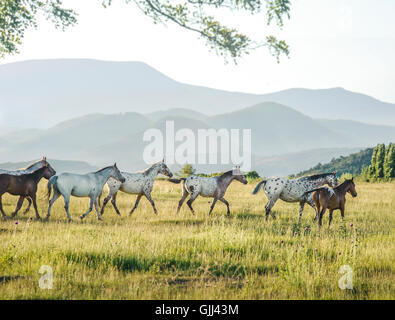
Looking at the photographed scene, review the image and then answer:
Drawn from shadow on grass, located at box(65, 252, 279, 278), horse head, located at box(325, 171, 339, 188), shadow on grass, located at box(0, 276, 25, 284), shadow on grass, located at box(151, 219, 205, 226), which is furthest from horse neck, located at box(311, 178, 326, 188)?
shadow on grass, located at box(0, 276, 25, 284)

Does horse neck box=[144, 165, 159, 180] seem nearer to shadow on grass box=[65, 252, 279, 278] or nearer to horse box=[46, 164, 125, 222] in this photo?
horse box=[46, 164, 125, 222]

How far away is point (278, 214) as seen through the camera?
16203mm

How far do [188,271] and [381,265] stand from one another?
13.1 ft

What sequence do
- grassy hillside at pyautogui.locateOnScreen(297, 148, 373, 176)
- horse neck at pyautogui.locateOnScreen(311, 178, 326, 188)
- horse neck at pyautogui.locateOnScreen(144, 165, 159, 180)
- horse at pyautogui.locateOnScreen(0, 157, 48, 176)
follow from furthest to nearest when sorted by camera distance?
grassy hillside at pyautogui.locateOnScreen(297, 148, 373, 176), horse neck at pyautogui.locateOnScreen(144, 165, 159, 180), horse at pyautogui.locateOnScreen(0, 157, 48, 176), horse neck at pyautogui.locateOnScreen(311, 178, 326, 188)

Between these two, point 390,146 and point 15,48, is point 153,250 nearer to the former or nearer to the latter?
point 15,48

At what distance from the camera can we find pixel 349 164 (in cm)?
5084

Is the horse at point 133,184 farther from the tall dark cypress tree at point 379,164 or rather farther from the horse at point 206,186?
the tall dark cypress tree at point 379,164

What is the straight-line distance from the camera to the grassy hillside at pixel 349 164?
159 feet

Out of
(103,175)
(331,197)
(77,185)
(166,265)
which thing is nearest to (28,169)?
(77,185)

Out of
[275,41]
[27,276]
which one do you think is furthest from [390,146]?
[27,276]

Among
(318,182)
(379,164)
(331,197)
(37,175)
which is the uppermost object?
(379,164)

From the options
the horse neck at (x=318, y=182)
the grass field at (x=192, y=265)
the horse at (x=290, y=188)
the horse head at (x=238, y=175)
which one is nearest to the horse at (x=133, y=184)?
the grass field at (x=192, y=265)

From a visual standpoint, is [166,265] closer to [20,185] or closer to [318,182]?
[318,182]

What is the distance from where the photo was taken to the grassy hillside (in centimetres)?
4856
